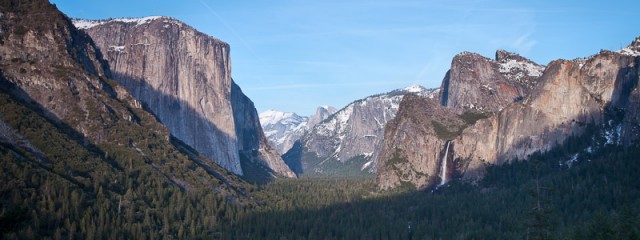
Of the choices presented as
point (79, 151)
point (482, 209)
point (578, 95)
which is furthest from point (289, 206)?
point (578, 95)

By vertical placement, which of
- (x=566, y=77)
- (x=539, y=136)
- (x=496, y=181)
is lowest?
(x=496, y=181)

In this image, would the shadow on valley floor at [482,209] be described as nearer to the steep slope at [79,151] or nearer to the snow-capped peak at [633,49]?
the steep slope at [79,151]

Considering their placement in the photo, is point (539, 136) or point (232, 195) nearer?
point (232, 195)

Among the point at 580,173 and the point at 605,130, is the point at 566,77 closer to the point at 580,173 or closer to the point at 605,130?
the point at 605,130

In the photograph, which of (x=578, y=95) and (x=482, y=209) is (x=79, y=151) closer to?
(x=482, y=209)

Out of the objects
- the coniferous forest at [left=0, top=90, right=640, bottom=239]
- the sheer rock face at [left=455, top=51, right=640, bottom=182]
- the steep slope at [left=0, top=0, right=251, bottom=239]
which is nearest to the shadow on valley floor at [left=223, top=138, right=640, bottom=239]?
the coniferous forest at [left=0, top=90, right=640, bottom=239]

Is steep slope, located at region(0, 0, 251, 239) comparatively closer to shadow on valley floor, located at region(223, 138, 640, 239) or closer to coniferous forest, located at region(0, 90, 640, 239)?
coniferous forest, located at region(0, 90, 640, 239)

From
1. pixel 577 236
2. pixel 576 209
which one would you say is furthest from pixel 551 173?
pixel 577 236
